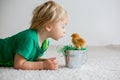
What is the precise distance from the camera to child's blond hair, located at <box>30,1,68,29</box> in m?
1.15

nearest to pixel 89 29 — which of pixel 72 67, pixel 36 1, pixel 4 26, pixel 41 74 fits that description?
pixel 36 1

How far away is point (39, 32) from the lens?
1185 mm

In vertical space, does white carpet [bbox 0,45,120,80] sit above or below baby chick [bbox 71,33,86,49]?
below

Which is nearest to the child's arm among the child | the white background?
the child

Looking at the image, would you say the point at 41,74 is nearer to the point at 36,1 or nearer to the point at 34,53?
the point at 34,53

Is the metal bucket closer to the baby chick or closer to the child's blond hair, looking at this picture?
the baby chick

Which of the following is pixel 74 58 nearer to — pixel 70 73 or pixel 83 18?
pixel 70 73

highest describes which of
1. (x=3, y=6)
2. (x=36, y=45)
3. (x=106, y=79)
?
(x=3, y=6)

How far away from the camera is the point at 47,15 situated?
3.78 ft

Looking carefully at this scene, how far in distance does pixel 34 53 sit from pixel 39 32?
0.31 feet

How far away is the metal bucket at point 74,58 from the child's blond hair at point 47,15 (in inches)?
6.0

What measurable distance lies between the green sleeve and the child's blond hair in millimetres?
97

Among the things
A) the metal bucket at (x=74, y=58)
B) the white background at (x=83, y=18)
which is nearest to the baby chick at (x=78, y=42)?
the metal bucket at (x=74, y=58)

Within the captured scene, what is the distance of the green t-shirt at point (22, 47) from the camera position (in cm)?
111
